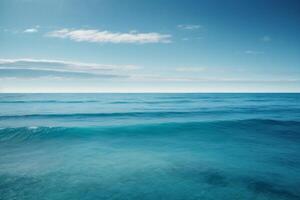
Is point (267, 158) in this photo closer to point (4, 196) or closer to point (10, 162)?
point (4, 196)

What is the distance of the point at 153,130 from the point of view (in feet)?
62.4

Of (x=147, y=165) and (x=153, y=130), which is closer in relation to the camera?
(x=147, y=165)

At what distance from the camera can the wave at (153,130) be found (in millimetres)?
15734

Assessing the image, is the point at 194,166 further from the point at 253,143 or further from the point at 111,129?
the point at 111,129

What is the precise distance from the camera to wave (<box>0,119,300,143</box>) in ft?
51.6

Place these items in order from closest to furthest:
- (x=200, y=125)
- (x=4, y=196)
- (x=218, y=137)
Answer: (x=4, y=196)
(x=218, y=137)
(x=200, y=125)

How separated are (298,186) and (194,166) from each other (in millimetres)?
3786

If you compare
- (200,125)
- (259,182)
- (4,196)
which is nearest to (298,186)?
(259,182)

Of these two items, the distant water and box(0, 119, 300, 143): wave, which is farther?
box(0, 119, 300, 143): wave

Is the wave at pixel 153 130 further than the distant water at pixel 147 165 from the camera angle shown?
Yes

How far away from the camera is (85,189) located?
24.2 ft

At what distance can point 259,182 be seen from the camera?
8.01 metres

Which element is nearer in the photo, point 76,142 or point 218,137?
point 76,142

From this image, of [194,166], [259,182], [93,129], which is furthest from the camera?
[93,129]
